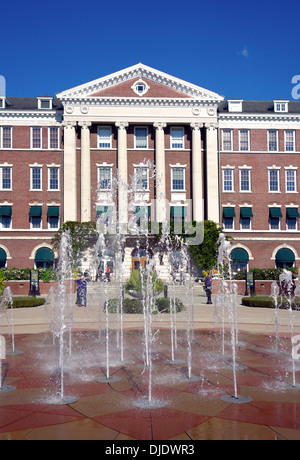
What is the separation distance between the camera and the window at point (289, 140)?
155 ft

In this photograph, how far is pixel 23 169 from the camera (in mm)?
45094

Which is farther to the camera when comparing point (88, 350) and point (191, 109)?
point (191, 109)

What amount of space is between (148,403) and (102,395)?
1.03 metres

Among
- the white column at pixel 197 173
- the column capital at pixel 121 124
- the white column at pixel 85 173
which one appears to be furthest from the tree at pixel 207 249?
the column capital at pixel 121 124

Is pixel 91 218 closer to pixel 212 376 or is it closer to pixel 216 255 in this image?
pixel 216 255

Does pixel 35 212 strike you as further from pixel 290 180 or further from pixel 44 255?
pixel 290 180

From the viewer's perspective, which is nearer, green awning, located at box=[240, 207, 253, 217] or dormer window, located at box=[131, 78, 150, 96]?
dormer window, located at box=[131, 78, 150, 96]

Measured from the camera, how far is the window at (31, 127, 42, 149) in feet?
149

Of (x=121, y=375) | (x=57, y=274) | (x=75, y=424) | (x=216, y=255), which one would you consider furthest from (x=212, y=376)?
(x=216, y=255)

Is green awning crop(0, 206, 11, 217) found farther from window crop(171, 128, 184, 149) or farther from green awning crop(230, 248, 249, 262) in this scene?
green awning crop(230, 248, 249, 262)

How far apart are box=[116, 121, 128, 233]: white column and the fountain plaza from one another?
27218 mm

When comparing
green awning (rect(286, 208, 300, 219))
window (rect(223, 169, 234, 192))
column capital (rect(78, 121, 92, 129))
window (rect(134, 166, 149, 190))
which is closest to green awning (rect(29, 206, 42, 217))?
column capital (rect(78, 121, 92, 129))

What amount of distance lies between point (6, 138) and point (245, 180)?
24.0 meters

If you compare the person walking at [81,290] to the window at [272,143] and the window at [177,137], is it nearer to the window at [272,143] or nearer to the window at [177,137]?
the window at [177,137]
